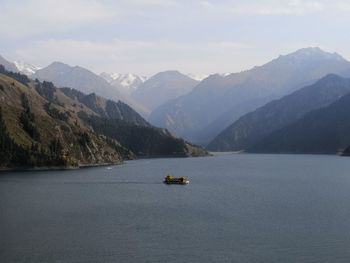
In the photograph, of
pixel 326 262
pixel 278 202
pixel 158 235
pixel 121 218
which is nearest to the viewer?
pixel 326 262

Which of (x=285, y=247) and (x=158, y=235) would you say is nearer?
(x=285, y=247)

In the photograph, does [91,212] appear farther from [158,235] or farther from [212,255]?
[212,255]

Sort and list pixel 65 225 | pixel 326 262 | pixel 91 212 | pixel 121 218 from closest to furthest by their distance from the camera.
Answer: pixel 326 262
pixel 65 225
pixel 121 218
pixel 91 212

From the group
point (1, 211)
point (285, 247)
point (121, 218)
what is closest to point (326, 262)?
point (285, 247)

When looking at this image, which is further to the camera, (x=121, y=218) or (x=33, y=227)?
(x=121, y=218)

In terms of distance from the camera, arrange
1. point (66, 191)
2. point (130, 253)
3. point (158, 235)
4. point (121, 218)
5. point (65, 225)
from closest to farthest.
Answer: point (130, 253) < point (158, 235) < point (65, 225) < point (121, 218) < point (66, 191)

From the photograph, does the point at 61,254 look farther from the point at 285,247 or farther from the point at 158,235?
the point at 285,247

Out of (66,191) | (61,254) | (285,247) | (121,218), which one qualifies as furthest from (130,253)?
(66,191)

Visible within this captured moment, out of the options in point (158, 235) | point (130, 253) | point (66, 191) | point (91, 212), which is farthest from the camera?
point (66, 191)
